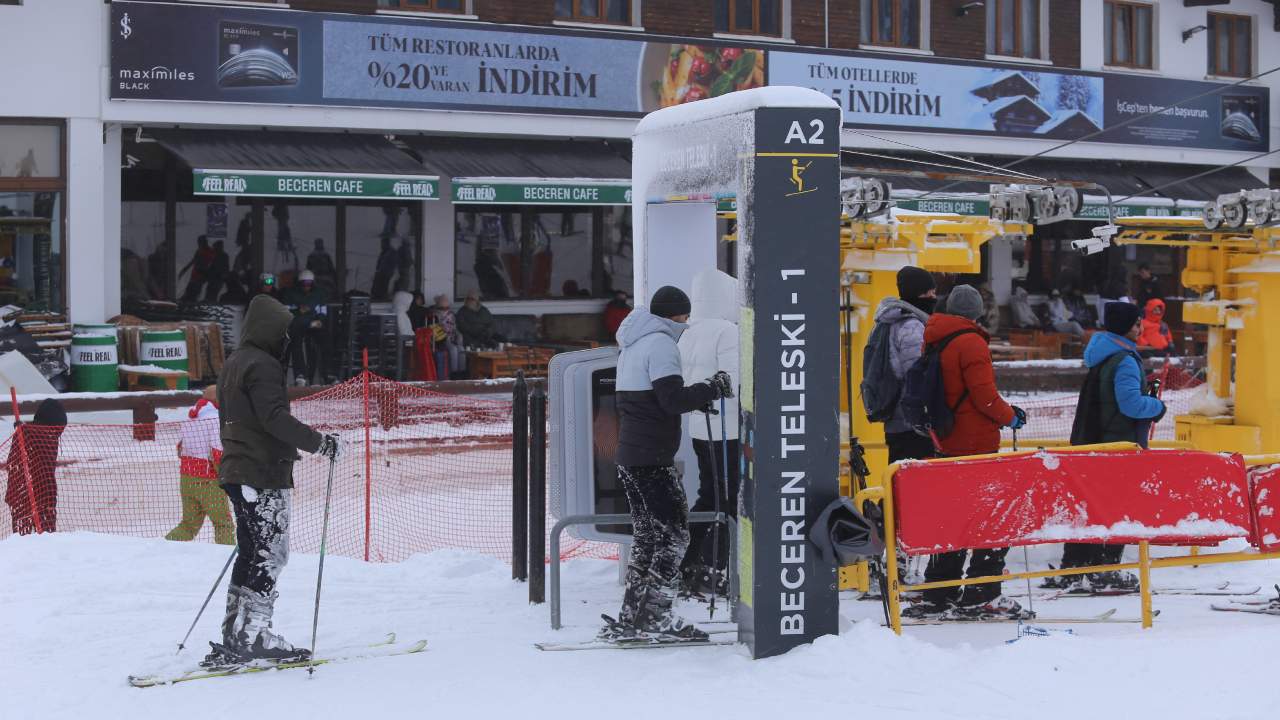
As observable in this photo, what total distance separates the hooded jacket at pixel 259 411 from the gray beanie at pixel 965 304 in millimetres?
3136

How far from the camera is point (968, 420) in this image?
7375mm

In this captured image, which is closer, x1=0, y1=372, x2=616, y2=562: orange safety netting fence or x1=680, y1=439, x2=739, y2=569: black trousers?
x1=680, y1=439, x2=739, y2=569: black trousers

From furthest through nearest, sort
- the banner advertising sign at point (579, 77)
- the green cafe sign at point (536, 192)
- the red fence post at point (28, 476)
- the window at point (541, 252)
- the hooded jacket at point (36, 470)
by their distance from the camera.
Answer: the window at point (541, 252) → the green cafe sign at point (536, 192) → the banner advertising sign at point (579, 77) → the hooded jacket at point (36, 470) → the red fence post at point (28, 476)

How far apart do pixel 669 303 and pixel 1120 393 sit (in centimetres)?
268

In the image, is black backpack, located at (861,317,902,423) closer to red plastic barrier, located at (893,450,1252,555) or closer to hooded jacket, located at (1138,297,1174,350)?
red plastic barrier, located at (893,450,1252,555)

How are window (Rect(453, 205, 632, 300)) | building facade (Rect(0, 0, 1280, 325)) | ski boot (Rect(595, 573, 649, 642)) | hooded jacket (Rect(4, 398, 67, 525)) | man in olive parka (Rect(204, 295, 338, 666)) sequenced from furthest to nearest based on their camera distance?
window (Rect(453, 205, 632, 300)), building facade (Rect(0, 0, 1280, 325)), hooded jacket (Rect(4, 398, 67, 525)), ski boot (Rect(595, 573, 649, 642)), man in olive parka (Rect(204, 295, 338, 666))

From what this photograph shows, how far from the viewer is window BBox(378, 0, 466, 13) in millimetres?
19250

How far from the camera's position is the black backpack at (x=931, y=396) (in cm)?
738

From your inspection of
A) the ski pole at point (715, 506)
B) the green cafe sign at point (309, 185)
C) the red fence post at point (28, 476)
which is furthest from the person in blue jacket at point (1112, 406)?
the green cafe sign at point (309, 185)

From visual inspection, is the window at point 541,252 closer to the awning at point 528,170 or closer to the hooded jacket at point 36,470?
the awning at point 528,170

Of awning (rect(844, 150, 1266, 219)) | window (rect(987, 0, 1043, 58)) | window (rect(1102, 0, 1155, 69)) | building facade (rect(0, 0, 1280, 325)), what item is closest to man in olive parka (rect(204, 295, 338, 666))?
building facade (rect(0, 0, 1280, 325))

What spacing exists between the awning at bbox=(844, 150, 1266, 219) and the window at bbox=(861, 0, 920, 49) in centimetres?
168

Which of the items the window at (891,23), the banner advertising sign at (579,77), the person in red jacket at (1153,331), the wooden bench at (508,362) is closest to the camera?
the banner advertising sign at (579,77)

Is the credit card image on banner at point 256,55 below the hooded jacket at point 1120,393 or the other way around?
the other way around
